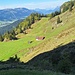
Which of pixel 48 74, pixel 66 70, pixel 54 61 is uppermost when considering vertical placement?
pixel 48 74

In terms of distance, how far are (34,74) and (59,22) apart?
6573 inches

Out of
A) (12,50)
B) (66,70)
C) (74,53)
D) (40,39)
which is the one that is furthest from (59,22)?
(66,70)

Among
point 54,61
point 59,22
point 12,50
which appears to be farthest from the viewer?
point 59,22

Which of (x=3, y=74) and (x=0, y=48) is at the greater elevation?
(x=3, y=74)

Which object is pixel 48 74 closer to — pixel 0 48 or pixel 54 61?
pixel 54 61

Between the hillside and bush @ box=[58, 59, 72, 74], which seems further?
the hillside

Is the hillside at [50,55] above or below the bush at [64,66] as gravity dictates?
below

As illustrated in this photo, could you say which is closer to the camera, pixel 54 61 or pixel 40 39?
pixel 54 61

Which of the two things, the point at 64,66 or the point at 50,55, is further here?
the point at 50,55

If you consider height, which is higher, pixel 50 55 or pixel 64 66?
pixel 64 66

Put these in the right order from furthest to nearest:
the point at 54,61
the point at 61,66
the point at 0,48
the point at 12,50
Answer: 1. the point at 0,48
2. the point at 12,50
3. the point at 54,61
4. the point at 61,66

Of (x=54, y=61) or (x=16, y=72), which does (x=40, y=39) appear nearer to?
(x=54, y=61)

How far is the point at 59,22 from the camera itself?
192625mm

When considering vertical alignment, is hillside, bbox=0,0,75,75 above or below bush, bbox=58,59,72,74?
below
